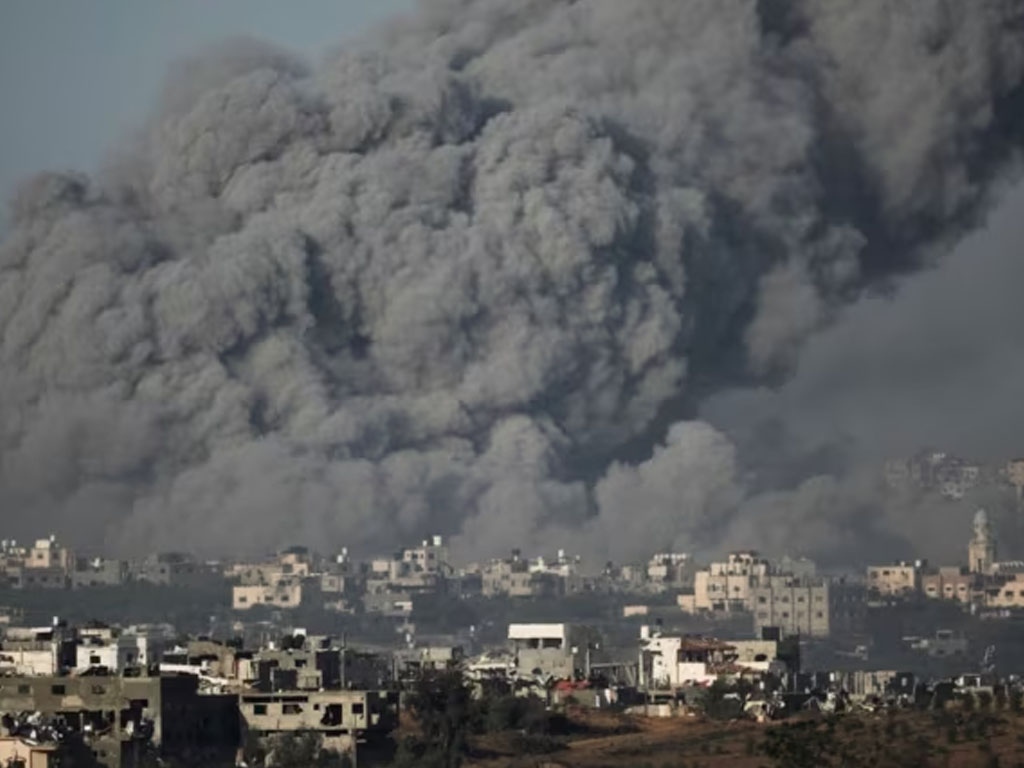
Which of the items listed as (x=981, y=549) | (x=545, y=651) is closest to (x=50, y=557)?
(x=981, y=549)

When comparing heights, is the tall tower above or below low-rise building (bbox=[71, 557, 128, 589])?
above

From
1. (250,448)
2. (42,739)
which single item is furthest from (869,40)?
(42,739)

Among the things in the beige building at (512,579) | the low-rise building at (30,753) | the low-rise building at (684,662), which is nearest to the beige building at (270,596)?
the beige building at (512,579)

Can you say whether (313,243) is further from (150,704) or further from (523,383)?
(150,704)

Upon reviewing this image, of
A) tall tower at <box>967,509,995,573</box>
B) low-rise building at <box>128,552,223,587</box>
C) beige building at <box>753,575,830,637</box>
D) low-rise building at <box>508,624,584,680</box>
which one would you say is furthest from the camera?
tall tower at <box>967,509,995,573</box>

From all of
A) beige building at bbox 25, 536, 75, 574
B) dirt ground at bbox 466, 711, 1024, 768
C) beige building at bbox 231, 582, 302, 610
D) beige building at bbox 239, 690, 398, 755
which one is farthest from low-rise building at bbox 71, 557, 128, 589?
beige building at bbox 239, 690, 398, 755

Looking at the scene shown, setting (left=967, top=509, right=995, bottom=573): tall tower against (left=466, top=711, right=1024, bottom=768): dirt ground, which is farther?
(left=967, top=509, right=995, bottom=573): tall tower

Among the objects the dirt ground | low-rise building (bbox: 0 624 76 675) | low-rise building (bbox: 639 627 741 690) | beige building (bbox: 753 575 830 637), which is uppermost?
beige building (bbox: 753 575 830 637)

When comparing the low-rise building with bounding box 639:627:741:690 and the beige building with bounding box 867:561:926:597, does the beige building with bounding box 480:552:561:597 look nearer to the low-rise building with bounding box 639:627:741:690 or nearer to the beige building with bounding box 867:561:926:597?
the beige building with bounding box 867:561:926:597
